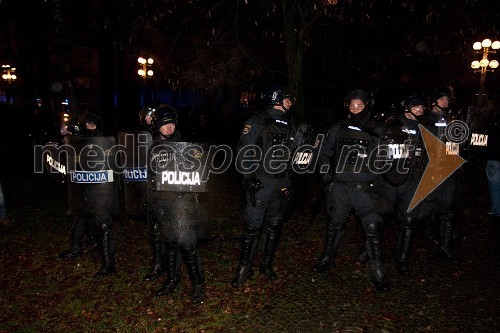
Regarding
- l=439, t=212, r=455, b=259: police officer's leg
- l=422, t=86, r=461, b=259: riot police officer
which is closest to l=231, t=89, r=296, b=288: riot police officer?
l=422, t=86, r=461, b=259: riot police officer

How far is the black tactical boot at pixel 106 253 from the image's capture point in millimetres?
5711

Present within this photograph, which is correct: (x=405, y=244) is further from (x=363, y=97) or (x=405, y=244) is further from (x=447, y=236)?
(x=363, y=97)

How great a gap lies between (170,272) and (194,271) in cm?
45

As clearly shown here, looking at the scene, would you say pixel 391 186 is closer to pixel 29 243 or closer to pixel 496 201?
pixel 496 201

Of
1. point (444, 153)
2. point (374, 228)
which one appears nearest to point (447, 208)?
point (444, 153)

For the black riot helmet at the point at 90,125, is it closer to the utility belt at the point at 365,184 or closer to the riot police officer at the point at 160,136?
the riot police officer at the point at 160,136

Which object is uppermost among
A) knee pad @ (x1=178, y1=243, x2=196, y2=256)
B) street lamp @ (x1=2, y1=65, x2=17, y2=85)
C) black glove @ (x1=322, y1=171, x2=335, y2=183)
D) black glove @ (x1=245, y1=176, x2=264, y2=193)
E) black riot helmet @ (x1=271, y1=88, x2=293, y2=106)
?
street lamp @ (x1=2, y1=65, x2=17, y2=85)

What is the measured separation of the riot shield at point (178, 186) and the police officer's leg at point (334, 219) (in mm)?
1816

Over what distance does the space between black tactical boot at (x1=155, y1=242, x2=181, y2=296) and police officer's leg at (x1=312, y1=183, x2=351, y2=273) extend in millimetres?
1983

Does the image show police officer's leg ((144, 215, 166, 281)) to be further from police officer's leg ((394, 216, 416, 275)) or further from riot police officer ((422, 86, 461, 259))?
riot police officer ((422, 86, 461, 259))

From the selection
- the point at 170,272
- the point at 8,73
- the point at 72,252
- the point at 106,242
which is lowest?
the point at 72,252

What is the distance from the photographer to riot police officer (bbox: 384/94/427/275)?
18.7ft

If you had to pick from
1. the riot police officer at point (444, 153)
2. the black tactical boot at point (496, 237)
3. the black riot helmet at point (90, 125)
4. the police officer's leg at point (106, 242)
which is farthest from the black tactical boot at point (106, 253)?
the black tactical boot at point (496, 237)

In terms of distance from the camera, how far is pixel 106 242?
5.71 metres
